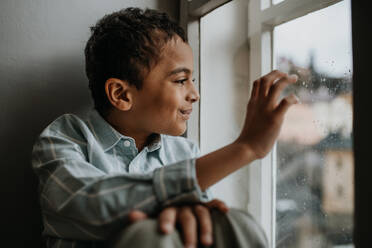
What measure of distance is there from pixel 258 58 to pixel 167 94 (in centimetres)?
43

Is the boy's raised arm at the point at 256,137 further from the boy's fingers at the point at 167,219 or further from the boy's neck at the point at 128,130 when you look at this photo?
the boy's neck at the point at 128,130

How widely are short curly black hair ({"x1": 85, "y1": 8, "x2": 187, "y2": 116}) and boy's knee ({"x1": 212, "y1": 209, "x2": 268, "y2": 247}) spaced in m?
0.46

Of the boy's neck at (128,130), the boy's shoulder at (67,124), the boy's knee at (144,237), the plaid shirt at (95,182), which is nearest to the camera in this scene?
the boy's knee at (144,237)

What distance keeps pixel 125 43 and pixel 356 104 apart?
58 cm

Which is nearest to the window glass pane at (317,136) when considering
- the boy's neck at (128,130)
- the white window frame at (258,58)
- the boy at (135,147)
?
the white window frame at (258,58)

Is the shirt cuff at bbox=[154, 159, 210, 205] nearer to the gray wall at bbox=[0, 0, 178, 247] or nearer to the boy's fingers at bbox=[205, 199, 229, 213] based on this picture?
the boy's fingers at bbox=[205, 199, 229, 213]

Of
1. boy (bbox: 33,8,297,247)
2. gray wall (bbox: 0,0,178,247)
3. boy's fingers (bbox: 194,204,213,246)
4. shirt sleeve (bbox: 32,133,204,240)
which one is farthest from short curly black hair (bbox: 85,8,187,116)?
boy's fingers (bbox: 194,204,213,246)

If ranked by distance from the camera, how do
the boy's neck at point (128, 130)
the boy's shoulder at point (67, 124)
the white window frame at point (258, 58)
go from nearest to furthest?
the boy's shoulder at point (67, 124), the boy's neck at point (128, 130), the white window frame at point (258, 58)

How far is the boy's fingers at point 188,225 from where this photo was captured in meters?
0.54

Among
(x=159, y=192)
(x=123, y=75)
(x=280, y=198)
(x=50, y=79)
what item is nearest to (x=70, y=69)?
(x=50, y=79)

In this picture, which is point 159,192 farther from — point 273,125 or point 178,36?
point 178,36

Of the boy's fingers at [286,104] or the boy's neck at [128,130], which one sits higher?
the boy's fingers at [286,104]

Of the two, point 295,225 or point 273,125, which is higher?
point 273,125

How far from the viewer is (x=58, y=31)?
1.06 metres
